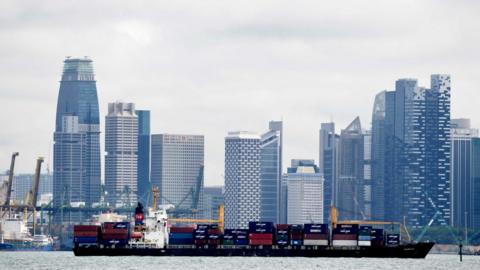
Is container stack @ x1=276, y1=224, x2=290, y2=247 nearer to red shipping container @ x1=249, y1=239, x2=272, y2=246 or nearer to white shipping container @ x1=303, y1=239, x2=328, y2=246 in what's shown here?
red shipping container @ x1=249, y1=239, x2=272, y2=246

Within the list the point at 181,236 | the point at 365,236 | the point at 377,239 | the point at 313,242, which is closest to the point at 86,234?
the point at 181,236

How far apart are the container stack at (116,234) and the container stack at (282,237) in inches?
785

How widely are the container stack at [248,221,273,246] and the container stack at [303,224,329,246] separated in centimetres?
516

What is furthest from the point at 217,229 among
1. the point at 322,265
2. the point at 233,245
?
the point at 322,265

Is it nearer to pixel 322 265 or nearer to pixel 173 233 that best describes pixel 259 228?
pixel 173 233

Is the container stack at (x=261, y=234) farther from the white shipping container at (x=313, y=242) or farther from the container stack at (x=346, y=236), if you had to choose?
the container stack at (x=346, y=236)

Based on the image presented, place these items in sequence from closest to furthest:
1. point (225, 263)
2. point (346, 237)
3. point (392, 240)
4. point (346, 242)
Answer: point (225, 263) → point (346, 242) → point (346, 237) → point (392, 240)

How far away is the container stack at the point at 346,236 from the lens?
18825cm

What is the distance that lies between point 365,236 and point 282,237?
11237mm

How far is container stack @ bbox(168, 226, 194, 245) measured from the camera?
188 meters

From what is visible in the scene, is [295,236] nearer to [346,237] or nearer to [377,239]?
[346,237]

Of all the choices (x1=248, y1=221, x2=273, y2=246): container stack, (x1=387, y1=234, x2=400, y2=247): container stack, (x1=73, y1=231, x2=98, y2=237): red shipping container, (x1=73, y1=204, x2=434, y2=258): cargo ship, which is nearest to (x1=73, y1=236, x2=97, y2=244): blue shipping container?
(x1=73, y1=204, x2=434, y2=258): cargo ship

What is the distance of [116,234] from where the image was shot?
7407 inches

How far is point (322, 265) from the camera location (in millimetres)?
162375
